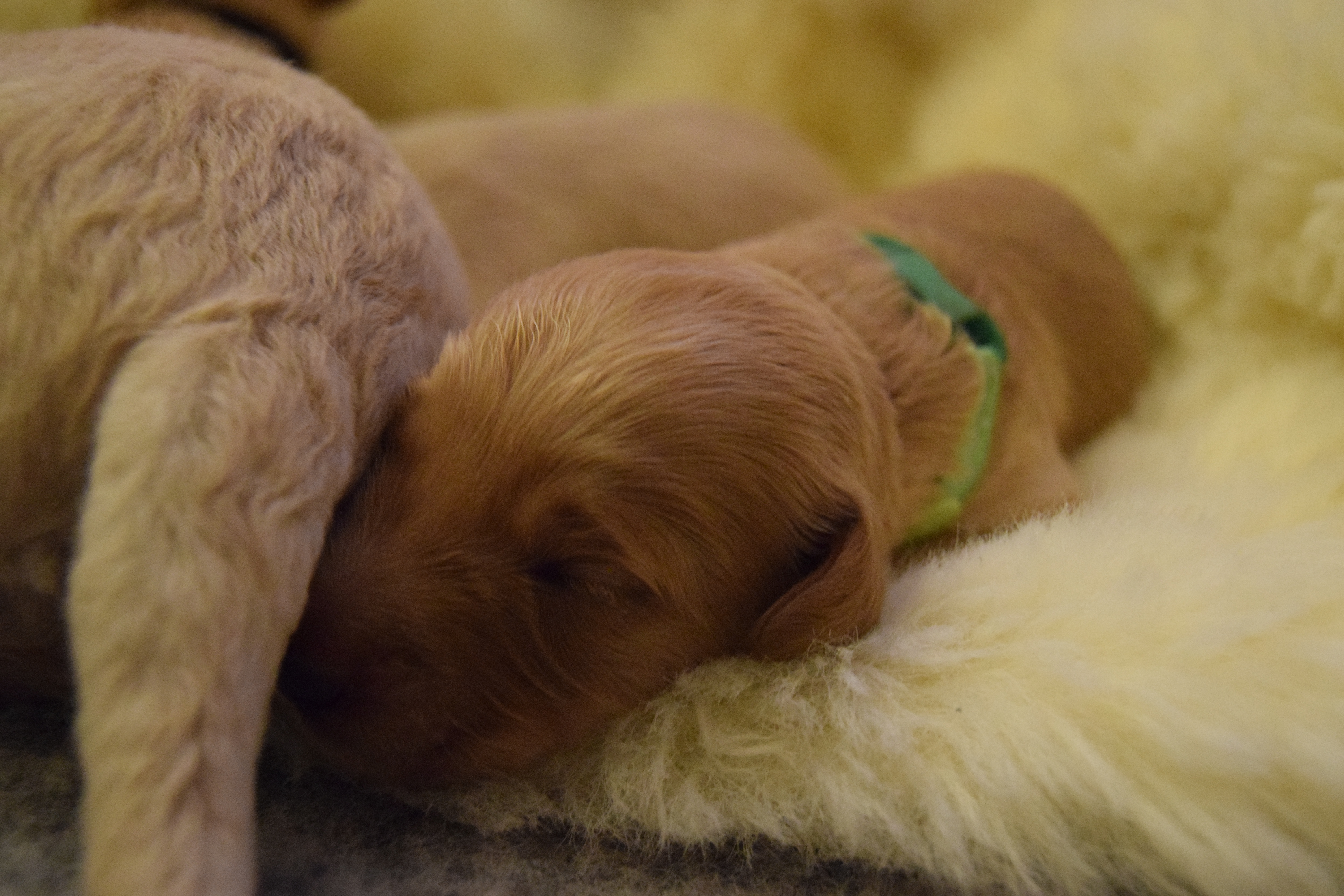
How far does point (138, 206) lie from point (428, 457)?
287 millimetres

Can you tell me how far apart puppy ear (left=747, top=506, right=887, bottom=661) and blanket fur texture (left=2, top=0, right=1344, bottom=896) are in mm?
19

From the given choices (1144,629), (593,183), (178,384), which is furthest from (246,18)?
(1144,629)

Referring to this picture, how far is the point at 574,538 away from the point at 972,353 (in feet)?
1.87

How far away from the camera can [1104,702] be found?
2.51 feet

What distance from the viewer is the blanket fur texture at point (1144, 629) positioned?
2.37 feet

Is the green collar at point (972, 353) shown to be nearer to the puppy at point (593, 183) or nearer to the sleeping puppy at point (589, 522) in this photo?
the sleeping puppy at point (589, 522)

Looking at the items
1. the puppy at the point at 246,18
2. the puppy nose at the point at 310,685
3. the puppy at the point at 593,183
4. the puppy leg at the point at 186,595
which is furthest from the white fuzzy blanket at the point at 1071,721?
the puppy at the point at 246,18

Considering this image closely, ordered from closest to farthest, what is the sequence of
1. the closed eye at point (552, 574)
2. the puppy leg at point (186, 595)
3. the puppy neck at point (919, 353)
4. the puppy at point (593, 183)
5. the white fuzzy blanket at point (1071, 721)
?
the puppy leg at point (186, 595)
the white fuzzy blanket at point (1071, 721)
the closed eye at point (552, 574)
the puppy neck at point (919, 353)
the puppy at point (593, 183)

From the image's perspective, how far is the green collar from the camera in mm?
1087

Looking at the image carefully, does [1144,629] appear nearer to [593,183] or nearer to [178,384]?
[178,384]

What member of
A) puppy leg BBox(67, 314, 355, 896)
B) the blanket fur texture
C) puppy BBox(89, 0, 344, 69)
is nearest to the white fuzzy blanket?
the blanket fur texture

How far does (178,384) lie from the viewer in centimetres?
64

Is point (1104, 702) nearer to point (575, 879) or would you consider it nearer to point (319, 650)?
point (575, 879)

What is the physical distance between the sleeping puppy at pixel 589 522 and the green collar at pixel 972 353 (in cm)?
14
